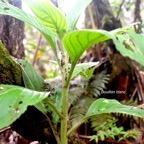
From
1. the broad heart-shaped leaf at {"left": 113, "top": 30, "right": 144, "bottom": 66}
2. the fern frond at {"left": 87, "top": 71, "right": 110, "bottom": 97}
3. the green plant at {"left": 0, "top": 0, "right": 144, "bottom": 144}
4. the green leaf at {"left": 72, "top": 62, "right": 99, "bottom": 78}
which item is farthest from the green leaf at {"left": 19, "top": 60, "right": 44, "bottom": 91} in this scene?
the fern frond at {"left": 87, "top": 71, "right": 110, "bottom": 97}

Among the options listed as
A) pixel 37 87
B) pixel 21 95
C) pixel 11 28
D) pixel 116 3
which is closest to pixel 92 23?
pixel 116 3

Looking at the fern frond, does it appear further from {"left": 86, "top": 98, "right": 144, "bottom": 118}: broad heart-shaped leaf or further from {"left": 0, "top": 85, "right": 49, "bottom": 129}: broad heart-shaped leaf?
{"left": 0, "top": 85, "right": 49, "bottom": 129}: broad heart-shaped leaf

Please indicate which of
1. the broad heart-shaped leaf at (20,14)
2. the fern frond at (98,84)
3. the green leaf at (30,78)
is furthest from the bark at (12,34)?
the broad heart-shaped leaf at (20,14)

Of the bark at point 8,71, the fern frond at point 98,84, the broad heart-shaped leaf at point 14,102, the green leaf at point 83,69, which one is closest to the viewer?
the broad heart-shaped leaf at point 14,102

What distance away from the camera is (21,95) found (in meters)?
0.62

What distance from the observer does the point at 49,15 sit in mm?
809

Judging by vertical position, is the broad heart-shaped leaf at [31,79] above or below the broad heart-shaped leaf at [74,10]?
below

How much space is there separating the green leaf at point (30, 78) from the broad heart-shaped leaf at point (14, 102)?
9.1 inches

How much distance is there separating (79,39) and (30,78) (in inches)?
11.5

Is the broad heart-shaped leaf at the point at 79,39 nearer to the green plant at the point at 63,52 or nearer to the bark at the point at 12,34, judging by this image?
the green plant at the point at 63,52

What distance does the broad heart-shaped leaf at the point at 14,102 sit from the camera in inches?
22.3

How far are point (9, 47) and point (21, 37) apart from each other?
121 millimetres

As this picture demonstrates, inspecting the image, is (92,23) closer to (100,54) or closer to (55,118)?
(100,54)

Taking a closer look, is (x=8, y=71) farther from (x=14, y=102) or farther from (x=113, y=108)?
(x=113, y=108)
